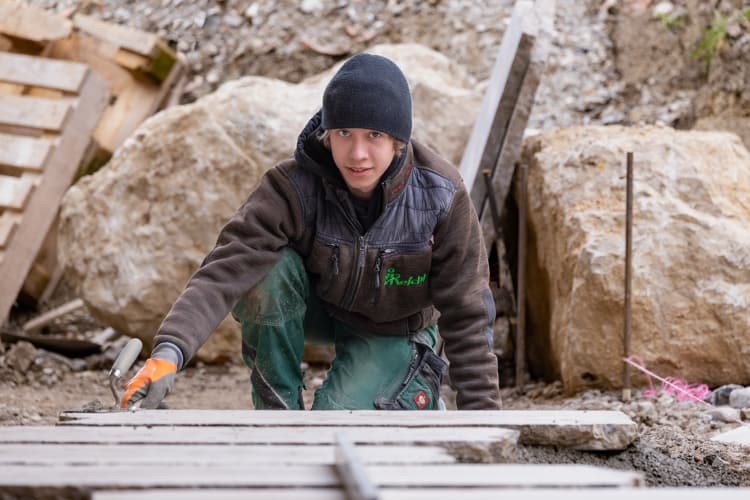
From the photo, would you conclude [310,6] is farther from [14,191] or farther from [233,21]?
[14,191]

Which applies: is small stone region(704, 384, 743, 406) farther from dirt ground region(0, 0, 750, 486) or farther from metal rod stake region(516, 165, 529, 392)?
metal rod stake region(516, 165, 529, 392)

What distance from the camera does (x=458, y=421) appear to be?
223 centimetres

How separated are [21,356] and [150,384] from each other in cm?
328

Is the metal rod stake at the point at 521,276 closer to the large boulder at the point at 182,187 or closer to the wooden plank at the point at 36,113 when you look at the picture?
the large boulder at the point at 182,187

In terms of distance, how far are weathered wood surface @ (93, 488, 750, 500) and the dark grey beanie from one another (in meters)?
1.44

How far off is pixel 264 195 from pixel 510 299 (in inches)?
91.9

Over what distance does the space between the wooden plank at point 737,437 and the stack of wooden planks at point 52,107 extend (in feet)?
12.9

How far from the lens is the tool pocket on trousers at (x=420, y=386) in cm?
319

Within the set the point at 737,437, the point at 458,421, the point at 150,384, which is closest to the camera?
the point at 458,421

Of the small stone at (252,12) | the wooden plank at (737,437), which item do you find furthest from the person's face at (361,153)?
the small stone at (252,12)

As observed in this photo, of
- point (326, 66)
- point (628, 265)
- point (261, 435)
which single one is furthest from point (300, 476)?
point (326, 66)

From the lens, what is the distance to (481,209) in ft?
16.1

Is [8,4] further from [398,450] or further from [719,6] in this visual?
[398,450]

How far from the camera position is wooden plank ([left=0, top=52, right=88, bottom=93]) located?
6047mm
